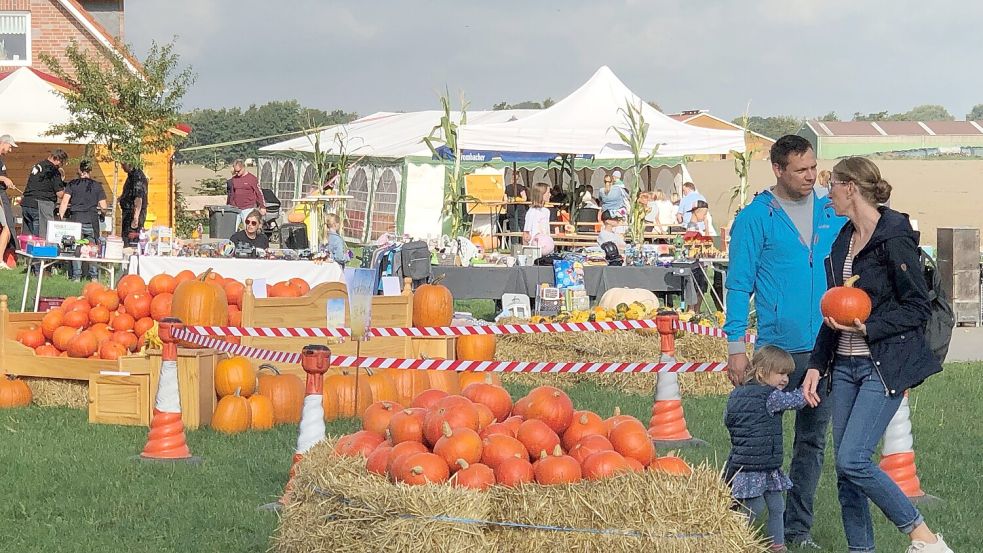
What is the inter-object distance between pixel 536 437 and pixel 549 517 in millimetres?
536

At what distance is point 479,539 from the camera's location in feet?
16.6

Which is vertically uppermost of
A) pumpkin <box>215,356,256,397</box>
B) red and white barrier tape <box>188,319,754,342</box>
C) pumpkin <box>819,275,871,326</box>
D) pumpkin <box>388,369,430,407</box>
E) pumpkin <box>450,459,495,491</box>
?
pumpkin <box>819,275,871,326</box>

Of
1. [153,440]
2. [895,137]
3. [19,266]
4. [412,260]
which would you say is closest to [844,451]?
[153,440]

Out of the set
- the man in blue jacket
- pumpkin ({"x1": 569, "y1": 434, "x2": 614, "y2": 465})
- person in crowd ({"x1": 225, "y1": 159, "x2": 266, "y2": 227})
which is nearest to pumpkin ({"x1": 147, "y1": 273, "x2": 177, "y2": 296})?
the man in blue jacket

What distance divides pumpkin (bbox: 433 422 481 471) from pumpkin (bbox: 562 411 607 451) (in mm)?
502

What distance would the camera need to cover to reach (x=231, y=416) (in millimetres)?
9609

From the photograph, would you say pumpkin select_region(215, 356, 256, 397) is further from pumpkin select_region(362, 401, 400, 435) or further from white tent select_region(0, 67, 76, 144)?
white tent select_region(0, 67, 76, 144)

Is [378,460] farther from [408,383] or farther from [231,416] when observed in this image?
[408,383]

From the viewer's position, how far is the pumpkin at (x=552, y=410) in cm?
581

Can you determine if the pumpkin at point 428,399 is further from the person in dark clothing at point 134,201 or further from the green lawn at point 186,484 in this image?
the person in dark clothing at point 134,201

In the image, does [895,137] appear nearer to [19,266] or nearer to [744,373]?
[19,266]

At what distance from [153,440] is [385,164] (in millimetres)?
22972

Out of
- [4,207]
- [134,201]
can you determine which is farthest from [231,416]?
[134,201]

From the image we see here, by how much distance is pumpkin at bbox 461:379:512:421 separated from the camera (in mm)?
6105
